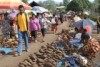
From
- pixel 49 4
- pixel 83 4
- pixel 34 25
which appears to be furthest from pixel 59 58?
pixel 49 4

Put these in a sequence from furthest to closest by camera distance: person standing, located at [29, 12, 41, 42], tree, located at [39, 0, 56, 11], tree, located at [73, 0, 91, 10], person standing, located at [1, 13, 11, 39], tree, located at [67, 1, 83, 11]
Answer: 1. tree, located at [39, 0, 56, 11]
2. tree, located at [73, 0, 91, 10]
3. tree, located at [67, 1, 83, 11]
4. person standing, located at [29, 12, 41, 42]
5. person standing, located at [1, 13, 11, 39]

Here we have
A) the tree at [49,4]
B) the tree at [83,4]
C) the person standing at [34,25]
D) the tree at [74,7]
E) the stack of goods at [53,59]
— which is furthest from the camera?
the tree at [49,4]

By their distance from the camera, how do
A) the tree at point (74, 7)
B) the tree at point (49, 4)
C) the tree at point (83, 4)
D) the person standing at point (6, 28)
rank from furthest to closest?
1. the tree at point (49, 4)
2. the tree at point (83, 4)
3. the tree at point (74, 7)
4. the person standing at point (6, 28)

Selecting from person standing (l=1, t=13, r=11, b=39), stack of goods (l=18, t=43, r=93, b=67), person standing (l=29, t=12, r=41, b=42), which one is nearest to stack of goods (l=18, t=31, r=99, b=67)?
stack of goods (l=18, t=43, r=93, b=67)

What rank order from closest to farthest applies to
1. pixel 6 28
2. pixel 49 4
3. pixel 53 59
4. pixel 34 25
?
pixel 53 59 → pixel 34 25 → pixel 6 28 → pixel 49 4

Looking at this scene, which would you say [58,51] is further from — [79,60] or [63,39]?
[79,60]

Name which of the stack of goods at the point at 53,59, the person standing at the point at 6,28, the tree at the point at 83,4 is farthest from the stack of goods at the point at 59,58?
the tree at the point at 83,4

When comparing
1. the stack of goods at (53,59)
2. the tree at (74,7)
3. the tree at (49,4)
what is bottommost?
the tree at (49,4)

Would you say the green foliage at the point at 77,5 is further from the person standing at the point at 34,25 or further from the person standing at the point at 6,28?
the person standing at the point at 6,28

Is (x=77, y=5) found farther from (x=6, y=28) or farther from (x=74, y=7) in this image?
(x=6, y=28)

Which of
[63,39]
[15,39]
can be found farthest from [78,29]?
[15,39]

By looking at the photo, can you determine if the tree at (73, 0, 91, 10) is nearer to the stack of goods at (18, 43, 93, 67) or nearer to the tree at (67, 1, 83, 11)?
the tree at (67, 1, 83, 11)

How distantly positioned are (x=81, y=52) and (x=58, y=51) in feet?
11.9

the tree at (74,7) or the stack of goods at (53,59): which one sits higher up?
the stack of goods at (53,59)
